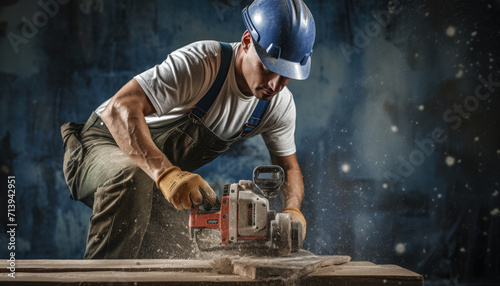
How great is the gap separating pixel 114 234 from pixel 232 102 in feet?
3.00

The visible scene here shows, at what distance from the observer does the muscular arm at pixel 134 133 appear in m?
1.77

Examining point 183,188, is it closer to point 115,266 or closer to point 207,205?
point 207,205

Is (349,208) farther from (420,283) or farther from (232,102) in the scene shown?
(420,283)

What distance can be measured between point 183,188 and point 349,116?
218cm

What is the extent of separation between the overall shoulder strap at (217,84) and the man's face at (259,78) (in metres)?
0.10

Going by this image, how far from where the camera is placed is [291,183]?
2578 mm

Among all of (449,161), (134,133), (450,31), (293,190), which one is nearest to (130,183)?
(134,133)

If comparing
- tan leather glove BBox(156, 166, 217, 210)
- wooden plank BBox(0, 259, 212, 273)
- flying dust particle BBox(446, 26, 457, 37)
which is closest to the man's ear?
tan leather glove BBox(156, 166, 217, 210)

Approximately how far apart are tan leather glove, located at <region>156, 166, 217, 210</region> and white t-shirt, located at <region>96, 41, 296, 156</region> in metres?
0.39

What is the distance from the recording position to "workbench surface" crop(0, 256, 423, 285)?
1.31m

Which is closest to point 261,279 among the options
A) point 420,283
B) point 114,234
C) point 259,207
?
Result: point 259,207

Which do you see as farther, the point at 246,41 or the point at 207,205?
the point at 246,41

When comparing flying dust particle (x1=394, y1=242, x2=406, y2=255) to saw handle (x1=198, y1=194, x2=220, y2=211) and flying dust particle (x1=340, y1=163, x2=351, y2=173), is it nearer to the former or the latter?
flying dust particle (x1=340, y1=163, x2=351, y2=173)

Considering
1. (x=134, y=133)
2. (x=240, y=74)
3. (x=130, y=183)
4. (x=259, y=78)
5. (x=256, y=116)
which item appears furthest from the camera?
(x=256, y=116)
